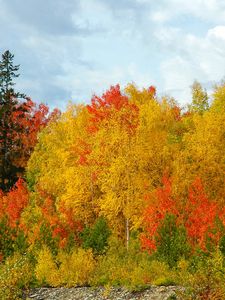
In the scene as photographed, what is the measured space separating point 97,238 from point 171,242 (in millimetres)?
5568

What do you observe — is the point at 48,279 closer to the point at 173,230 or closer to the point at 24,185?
the point at 173,230

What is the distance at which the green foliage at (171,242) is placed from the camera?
2538 centimetres

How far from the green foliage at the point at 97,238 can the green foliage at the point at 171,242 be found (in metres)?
4.52

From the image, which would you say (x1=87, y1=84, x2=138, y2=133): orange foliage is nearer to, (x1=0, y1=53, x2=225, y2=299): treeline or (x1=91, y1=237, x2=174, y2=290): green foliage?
(x1=0, y1=53, x2=225, y2=299): treeline

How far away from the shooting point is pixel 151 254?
2711 cm


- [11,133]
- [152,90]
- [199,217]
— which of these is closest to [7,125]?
[11,133]

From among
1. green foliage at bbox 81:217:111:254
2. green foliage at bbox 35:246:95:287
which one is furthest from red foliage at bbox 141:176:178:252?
green foliage at bbox 35:246:95:287

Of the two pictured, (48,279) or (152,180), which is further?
(152,180)

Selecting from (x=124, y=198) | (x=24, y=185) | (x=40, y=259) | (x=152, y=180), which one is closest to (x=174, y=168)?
(x=152, y=180)

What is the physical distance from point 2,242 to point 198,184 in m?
12.4

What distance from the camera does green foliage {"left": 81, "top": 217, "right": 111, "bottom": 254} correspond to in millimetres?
29641

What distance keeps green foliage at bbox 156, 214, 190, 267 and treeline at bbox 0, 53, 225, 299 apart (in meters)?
0.05

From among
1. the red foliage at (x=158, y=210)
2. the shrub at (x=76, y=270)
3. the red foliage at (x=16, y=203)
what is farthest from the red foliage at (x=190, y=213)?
the red foliage at (x=16, y=203)

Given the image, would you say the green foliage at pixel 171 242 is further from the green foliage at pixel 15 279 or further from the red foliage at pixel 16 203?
the red foliage at pixel 16 203
